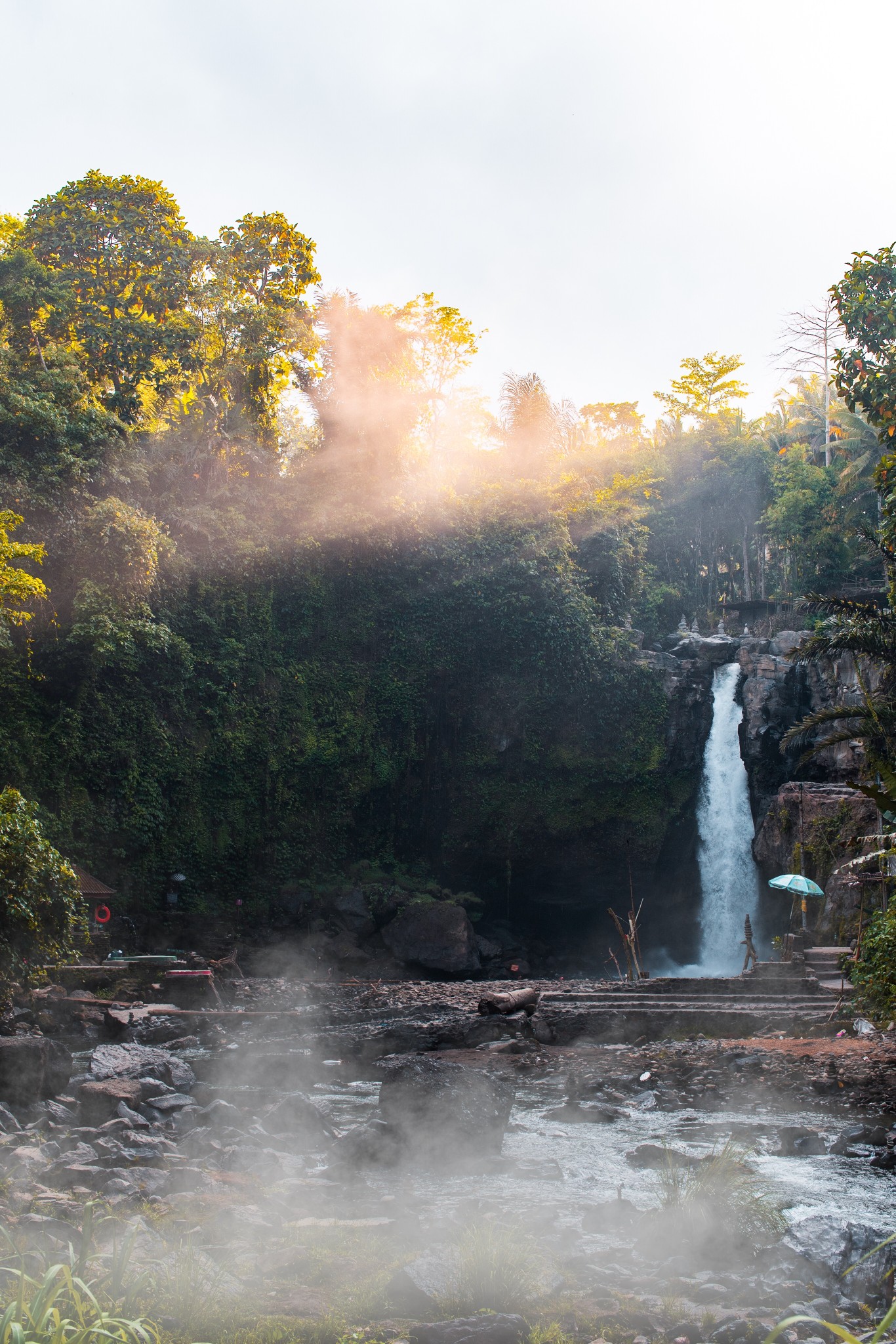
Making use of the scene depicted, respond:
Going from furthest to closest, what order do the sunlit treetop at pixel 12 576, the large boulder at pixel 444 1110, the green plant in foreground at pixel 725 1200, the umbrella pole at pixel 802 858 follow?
the umbrella pole at pixel 802 858 < the sunlit treetop at pixel 12 576 < the large boulder at pixel 444 1110 < the green plant in foreground at pixel 725 1200

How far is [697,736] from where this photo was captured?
25656 millimetres

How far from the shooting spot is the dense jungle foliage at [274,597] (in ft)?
64.5

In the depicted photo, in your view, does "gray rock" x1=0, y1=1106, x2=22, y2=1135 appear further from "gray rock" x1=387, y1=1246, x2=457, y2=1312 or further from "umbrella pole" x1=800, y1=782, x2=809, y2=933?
"umbrella pole" x1=800, y1=782, x2=809, y2=933

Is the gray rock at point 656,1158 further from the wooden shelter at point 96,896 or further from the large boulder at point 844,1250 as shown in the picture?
the wooden shelter at point 96,896

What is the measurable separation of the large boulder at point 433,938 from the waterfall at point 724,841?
6.19 meters

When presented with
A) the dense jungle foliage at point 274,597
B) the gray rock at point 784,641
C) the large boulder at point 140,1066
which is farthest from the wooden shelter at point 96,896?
the gray rock at point 784,641

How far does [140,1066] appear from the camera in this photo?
11.1m

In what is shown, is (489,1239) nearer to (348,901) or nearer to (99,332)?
(348,901)

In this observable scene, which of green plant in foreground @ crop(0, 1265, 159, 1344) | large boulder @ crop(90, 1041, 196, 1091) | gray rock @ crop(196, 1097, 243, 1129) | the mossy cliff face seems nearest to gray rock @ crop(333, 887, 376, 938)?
the mossy cliff face

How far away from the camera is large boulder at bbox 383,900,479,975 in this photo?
21.5m

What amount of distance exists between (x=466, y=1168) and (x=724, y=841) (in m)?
17.7

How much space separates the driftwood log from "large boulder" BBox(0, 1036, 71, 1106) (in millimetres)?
6673

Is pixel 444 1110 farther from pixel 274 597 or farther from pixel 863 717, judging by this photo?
pixel 274 597

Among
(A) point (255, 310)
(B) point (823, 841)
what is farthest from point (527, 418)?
(B) point (823, 841)
